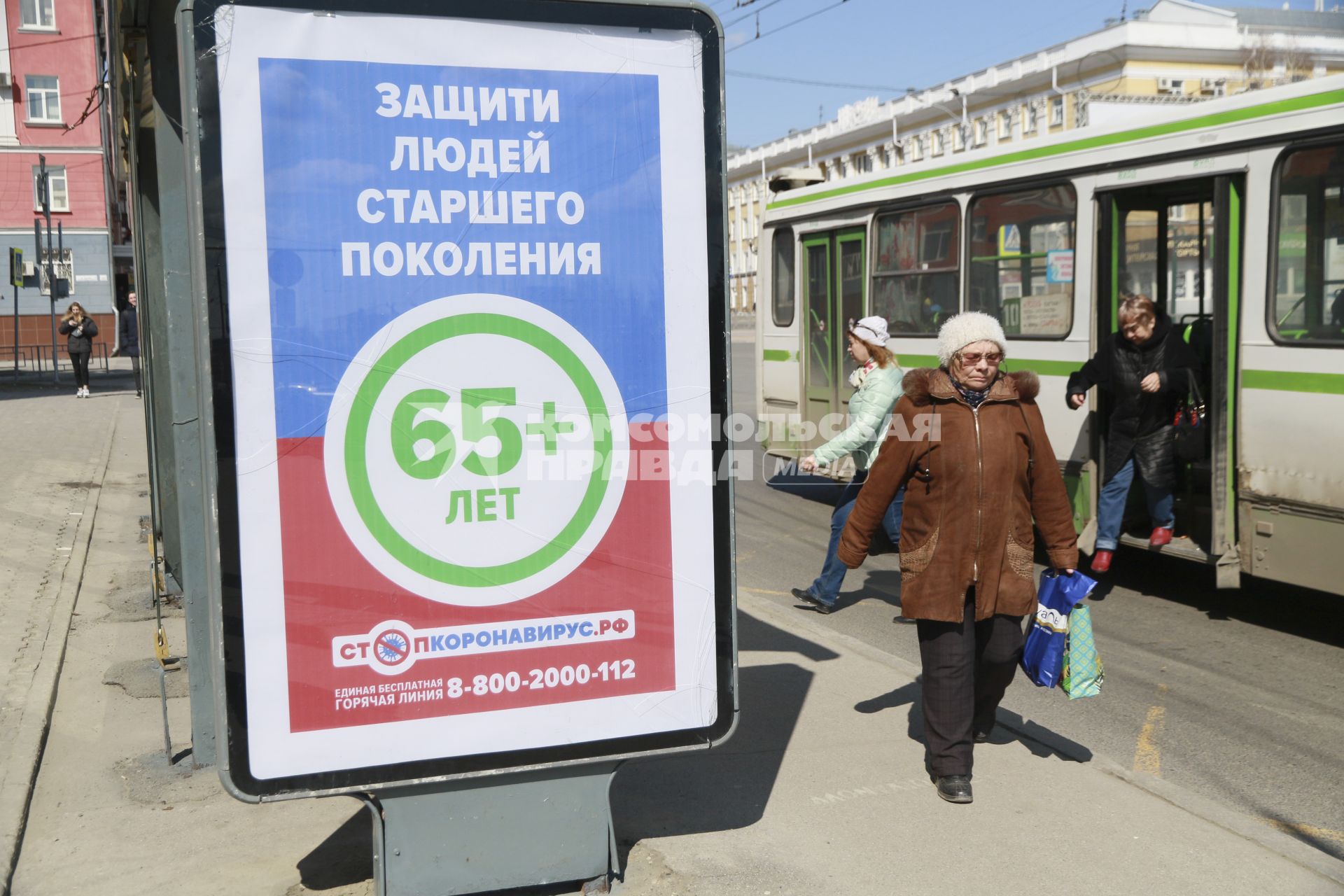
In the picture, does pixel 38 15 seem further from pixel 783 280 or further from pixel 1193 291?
pixel 1193 291

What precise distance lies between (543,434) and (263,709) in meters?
1.05

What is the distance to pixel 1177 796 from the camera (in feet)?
15.4

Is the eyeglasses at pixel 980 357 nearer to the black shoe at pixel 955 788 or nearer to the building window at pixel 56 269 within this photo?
the black shoe at pixel 955 788

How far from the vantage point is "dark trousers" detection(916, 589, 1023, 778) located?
4.66 metres

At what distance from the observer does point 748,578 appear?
→ 9.00 m

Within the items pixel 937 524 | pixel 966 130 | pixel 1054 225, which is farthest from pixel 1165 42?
pixel 937 524

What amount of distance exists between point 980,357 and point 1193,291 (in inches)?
215

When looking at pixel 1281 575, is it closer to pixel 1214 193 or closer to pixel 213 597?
pixel 1214 193

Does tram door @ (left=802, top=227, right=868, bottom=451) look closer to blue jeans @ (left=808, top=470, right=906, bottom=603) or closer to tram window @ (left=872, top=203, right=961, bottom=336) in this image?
tram window @ (left=872, top=203, right=961, bottom=336)

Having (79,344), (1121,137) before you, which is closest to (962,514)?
(1121,137)

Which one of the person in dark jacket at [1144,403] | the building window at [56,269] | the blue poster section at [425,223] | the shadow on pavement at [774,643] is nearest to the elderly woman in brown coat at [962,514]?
the blue poster section at [425,223]

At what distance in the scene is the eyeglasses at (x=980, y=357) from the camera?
4.66 meters

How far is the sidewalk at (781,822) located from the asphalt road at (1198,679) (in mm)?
228

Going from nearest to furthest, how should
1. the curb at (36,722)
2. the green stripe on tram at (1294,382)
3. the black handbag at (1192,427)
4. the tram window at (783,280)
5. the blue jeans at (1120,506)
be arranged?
the curb at (36,722) → the green stripe on tram at (1294,382) → the black handbag at (1192,427) → the blue jeans at (1120,506) → the tram window at (783,280)
